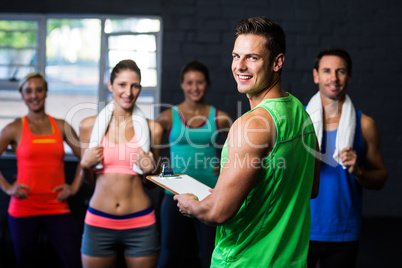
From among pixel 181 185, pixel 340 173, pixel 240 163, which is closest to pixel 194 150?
pixel 340 173

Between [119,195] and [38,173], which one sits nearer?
[119,195]

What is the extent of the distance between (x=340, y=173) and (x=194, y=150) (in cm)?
129

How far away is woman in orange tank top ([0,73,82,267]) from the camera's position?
3.14 metres

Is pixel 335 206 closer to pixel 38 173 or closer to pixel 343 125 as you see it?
pixel 343 125

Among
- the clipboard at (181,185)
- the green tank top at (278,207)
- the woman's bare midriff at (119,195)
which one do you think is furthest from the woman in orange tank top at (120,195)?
the green tank top at (278,207)

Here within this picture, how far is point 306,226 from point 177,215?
1.75 metres

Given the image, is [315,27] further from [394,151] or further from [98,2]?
[98,2]

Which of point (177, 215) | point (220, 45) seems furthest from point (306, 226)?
point (220, 45)

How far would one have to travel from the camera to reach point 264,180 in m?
1.46

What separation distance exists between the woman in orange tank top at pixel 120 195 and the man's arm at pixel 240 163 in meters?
1.11

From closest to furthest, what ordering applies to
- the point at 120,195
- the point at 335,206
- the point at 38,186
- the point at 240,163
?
the point at 240,163 < the point at 335,206 < the point at 120,195 < the point at 38,186

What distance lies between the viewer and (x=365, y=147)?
245cm

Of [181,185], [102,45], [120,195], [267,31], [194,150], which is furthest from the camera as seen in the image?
[102,45]

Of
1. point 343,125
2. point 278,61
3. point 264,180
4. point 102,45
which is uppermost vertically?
point 102,45
